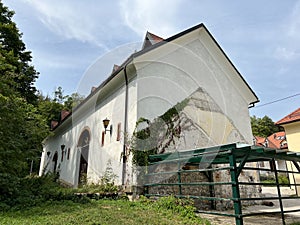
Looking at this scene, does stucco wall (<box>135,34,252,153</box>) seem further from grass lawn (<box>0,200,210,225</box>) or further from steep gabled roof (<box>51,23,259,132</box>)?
grass lawn (<box>0,200,210,225</box>)

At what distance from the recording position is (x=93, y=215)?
14.9ft

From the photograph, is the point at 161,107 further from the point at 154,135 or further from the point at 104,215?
the point at 104,215

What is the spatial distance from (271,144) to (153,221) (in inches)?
1186

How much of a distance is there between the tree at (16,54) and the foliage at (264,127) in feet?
121

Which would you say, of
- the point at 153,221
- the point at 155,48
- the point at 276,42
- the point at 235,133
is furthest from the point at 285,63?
the point at 153,221

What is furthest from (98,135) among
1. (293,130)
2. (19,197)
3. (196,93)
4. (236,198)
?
(293,130)

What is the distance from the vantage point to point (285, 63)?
1020 centimetres

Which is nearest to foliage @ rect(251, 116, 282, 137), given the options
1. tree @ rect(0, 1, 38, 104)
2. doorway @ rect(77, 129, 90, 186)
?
doorway @ rect(77, 129, 90, 186)

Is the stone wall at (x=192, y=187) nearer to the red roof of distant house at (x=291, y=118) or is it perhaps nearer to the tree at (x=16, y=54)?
the tree at (x=16, y=54)

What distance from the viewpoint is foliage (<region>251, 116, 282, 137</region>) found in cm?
3988

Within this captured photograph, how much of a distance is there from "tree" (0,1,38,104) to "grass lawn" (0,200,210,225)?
5.50 metres

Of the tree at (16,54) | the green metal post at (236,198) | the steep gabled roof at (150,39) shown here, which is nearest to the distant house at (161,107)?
the steep gabled roof at (150,39)

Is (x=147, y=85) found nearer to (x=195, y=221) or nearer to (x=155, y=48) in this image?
(x=155, y=48)

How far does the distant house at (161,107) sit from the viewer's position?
325 inches
